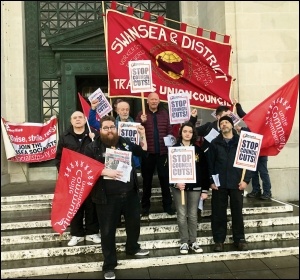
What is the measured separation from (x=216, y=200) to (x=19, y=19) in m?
7.91

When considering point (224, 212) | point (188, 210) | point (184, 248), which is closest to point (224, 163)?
point (224, 212)

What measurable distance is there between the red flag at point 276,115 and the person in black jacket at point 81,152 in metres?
2.97

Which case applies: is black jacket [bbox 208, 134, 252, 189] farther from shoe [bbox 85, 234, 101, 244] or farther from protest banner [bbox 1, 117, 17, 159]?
protest banner [bbox 1, 117, 17, 159]

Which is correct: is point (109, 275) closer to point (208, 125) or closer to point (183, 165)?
point (183, 165)

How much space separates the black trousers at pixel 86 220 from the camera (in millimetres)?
5402

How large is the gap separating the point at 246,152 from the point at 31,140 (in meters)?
6.28

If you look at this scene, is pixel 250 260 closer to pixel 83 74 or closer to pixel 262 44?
pixel 262 44

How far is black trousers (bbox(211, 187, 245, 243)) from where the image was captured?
5309 millimetres

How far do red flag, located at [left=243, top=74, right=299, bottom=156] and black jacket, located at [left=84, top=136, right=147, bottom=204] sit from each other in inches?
99.3

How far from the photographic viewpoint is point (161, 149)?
5.93 m

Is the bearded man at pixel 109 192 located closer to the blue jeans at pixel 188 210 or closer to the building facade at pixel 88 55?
the blue jeans at pixel 188 210

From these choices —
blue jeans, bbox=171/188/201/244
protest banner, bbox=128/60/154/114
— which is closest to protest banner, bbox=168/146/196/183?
blue jeans, bbox=171/188/201/244

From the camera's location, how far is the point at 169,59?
7414 mm

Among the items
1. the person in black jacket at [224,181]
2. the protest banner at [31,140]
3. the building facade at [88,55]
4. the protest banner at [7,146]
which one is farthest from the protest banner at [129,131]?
the protest banner at [7,146]
